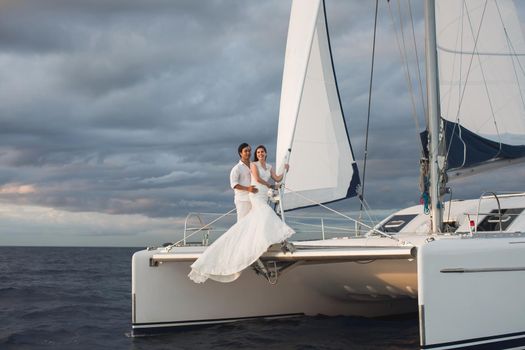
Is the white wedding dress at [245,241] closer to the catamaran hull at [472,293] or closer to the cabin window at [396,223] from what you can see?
the catamaran hull at [472,293]

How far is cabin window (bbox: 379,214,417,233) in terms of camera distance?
873 cm

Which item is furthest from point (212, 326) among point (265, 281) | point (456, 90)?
point (456, 90)

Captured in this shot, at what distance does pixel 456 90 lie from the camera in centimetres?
829

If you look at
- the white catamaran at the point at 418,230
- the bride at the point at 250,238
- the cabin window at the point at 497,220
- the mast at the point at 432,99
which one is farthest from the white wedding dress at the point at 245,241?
the cabin window at the point at 497,220

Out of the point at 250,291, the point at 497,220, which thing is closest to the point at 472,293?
the point at 497,220

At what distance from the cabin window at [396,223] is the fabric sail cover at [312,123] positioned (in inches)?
61.7

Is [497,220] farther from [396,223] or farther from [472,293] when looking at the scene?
[472,293]

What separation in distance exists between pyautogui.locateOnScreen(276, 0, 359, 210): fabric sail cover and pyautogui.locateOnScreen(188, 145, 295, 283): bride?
28 centimetres

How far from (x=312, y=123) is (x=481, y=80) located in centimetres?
282

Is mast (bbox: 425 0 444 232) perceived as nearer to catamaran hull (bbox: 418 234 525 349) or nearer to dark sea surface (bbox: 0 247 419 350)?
catamaran hull (bbox: 418 234 525 349)

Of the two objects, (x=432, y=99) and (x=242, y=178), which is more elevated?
(x=432, y=99)

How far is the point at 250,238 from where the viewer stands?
20.7ft

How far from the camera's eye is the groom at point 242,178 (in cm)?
680

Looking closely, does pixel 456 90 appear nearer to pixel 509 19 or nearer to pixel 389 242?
pixel 509 19
